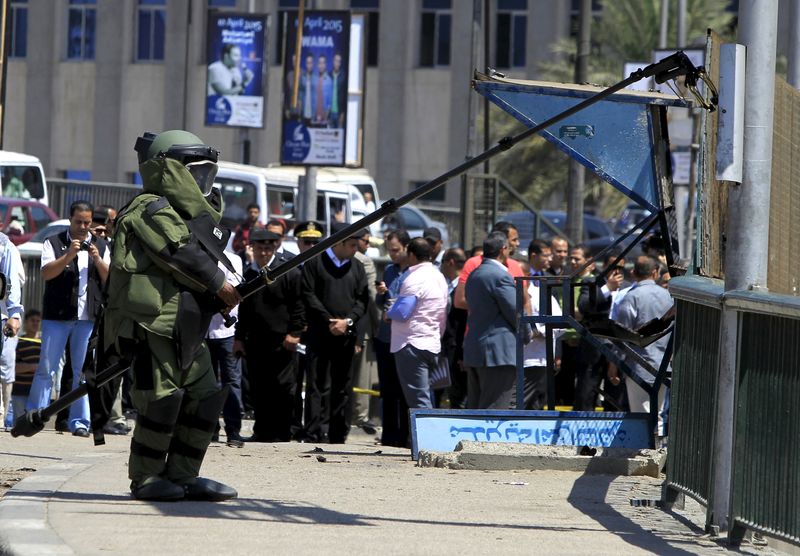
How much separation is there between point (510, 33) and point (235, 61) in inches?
933

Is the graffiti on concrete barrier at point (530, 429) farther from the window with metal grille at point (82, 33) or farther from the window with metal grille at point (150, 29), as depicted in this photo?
the window with metal grille at point (82, 33)

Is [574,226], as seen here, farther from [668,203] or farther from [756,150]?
[756,150]

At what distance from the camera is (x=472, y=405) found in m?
12.5

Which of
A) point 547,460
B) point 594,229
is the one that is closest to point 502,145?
point 547,460

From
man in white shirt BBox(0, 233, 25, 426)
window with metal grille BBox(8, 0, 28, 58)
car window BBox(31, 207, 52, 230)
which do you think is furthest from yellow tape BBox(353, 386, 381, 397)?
window with metal grille BBox(8, 0, 28, 58)

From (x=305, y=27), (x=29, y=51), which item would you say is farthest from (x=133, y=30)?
(x=305, y=27)

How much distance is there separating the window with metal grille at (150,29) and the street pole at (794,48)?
40.2m

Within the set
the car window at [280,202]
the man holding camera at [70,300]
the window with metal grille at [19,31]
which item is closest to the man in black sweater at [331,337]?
the man holding camera at [70,300]

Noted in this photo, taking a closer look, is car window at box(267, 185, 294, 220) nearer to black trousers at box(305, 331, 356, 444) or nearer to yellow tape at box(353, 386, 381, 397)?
yellow tape at box(353, 386, 381, 397)

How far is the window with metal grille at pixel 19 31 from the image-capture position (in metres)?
50.7

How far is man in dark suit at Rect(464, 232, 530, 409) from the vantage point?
11672 mm

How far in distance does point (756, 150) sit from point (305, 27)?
16.5m

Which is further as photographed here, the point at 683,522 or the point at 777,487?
the point at 683,522

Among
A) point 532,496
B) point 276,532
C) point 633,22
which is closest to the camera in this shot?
point 276,532
